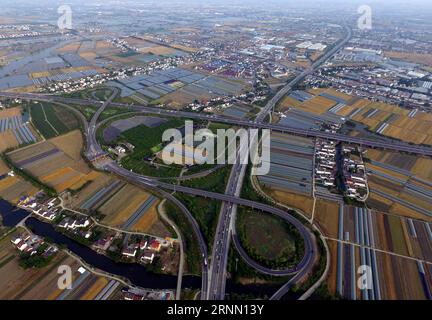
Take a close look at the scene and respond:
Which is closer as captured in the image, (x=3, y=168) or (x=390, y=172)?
(x=3, y=168)

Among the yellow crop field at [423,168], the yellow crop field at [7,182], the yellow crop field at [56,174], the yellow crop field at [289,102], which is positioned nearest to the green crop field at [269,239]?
the yellow crop field at [423,168]

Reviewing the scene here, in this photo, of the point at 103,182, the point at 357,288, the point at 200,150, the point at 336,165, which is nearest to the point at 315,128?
the point at 336,165

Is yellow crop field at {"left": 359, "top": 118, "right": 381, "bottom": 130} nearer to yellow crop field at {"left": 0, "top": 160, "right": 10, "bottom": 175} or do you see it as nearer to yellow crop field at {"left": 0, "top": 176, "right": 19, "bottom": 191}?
yellow crop field at {"left": 0, "top": 176, "right": 19, "bottom": 191}

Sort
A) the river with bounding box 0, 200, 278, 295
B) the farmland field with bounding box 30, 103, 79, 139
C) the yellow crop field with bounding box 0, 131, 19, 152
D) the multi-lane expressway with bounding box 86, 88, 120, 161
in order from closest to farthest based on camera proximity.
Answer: the river with bounding box 0, 200, 278, 295, the multi-lane expressway with bounding box 86, 88, 120, 161, the yellow crop field with bounding box 0, 131, 19, 152, the farmland field with bounding box 30, 103, 79, 139

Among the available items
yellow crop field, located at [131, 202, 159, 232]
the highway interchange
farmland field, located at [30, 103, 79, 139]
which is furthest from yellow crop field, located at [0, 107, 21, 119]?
yellow crop field, located at [131, 202, 159, 232]

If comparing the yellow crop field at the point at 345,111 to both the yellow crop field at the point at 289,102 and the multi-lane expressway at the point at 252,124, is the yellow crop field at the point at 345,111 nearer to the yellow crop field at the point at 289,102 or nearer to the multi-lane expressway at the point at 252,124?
the yellow crop field at the point at 289,102

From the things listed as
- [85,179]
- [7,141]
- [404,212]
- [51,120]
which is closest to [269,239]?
[404,212]

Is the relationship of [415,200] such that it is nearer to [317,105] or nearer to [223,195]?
[223,195]
